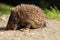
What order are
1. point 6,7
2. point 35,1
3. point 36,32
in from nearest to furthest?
point 36,32, point 35,1, point 6,7

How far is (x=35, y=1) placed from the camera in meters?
15.6

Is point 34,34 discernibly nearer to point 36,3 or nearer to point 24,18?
point 24,18

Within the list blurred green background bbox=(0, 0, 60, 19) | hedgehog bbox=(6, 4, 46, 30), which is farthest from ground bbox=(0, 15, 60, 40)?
blurred green background bbox=(0, 0, 60, 19)

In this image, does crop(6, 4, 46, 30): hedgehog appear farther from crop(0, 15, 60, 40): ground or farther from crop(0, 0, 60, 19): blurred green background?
crop(0, 0, 60, 19): blurred green background

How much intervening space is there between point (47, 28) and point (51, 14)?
3054mm

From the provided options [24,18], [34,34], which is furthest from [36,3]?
[34,34]

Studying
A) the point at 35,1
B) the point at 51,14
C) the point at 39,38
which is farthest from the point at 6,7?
the point at 39,38

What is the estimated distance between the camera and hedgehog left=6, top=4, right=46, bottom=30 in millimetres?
8469

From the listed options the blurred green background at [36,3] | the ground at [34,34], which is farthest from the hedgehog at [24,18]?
the blurred green background at [36,3]

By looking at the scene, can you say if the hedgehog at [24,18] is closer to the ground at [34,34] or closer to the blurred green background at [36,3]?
the ground at [34,34]

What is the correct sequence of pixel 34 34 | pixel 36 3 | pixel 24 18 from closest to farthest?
1. pixel 34 34
2. pixel 24 18
3. pixel 36 3

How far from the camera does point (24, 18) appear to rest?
8445 mm

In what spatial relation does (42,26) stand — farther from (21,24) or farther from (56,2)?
(56,2)

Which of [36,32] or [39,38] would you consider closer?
[39,38]
